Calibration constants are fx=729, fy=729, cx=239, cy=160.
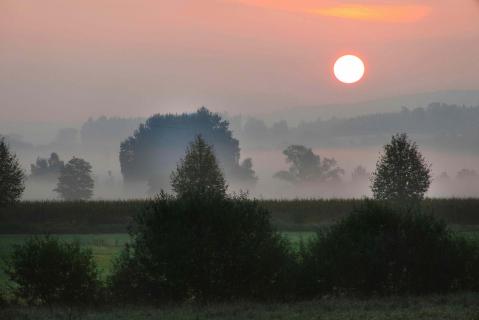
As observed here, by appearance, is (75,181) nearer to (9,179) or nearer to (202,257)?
(9,179)

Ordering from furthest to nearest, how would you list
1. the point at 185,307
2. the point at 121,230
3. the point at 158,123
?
1. the point at 158,123
2. the point at 121,230
3. the point at 185,307

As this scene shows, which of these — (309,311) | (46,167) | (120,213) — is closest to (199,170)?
(120,213)

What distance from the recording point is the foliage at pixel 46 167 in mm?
162000

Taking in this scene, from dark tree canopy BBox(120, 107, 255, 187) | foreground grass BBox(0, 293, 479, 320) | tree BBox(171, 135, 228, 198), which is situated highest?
dark tree canopy BBox(120, 107, 255, 187)

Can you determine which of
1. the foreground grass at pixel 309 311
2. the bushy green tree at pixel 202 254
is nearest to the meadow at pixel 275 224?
the foreground grass at pixel 309 311

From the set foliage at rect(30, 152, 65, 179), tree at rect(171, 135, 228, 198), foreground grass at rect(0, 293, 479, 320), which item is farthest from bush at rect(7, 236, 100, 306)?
foliage at rect(30, 152, 65, 179)

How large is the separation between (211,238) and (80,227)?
168ft

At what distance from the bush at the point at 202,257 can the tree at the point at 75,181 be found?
4409 inches

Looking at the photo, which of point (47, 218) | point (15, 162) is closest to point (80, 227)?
point (47, 218)

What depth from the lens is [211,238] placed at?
2438 centimetres

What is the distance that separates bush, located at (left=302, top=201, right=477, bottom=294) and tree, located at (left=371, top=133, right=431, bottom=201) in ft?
177

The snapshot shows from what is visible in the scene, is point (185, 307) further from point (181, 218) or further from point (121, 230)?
point (121, 230)

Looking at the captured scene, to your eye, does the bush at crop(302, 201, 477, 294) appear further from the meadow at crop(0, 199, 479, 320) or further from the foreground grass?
the foreground grass

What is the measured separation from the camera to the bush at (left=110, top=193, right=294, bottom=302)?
23984 mm
